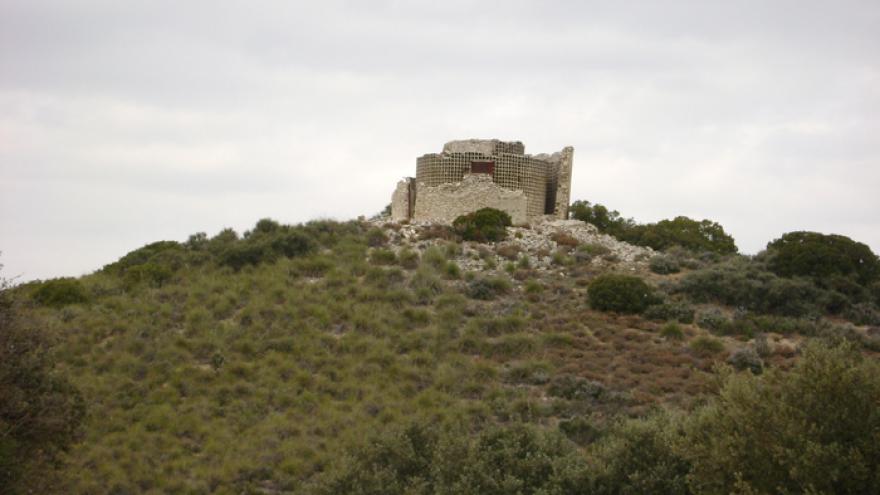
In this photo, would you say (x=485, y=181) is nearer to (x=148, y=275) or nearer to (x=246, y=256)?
(x=246, y=256)

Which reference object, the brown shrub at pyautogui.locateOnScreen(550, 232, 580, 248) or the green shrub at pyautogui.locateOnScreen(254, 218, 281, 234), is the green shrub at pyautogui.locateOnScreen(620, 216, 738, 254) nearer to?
the brown shrub at pyautogui.locateOnScreen(550, 232, 580, 248)

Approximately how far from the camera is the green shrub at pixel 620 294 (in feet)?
80.8

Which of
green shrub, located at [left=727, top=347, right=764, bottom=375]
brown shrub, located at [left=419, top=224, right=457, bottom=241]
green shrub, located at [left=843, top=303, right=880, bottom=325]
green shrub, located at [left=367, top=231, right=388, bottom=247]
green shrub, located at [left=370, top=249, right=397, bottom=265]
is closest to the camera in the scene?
green shrub, located at [left=727, top=347, right=764, bottom=375]

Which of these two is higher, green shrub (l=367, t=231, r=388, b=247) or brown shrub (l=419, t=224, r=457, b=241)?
brown shrub (l=419, t=224, r=457, b=241)

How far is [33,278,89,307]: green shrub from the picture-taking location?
82.7 feet

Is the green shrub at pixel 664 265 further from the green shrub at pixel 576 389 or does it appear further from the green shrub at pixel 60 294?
the green shrub at pixel 60 294

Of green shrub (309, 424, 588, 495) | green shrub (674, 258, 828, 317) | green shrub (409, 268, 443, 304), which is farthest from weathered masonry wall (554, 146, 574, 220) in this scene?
green shrub (309, 424, 588, 495)

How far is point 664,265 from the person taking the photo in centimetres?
2881

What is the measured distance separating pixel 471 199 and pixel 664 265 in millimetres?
7981

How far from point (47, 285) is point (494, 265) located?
46.3 feet

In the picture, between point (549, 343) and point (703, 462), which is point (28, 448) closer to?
point (703, 462)

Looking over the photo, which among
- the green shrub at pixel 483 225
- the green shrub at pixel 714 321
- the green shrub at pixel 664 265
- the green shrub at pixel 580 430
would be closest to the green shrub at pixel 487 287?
the green shrub at pixel 483 225

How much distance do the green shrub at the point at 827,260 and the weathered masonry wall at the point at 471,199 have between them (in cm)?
964

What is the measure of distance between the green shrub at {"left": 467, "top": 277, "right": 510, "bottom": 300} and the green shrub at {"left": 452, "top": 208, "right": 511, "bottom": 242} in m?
4.35
